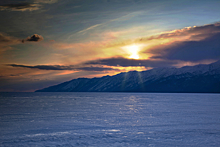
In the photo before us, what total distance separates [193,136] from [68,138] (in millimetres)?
16338

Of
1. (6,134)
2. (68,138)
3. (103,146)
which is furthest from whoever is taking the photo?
(6,134)

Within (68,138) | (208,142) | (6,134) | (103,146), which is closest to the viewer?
(103,146)

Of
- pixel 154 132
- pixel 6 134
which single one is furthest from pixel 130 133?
pixel 6 134

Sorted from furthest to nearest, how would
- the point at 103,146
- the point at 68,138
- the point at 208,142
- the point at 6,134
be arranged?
the point at 6,134 → the point at 68,138 → the point at 208,142 → the point at 103,146

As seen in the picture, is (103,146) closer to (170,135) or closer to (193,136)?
(170,135)

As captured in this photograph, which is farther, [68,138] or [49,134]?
[49,134]

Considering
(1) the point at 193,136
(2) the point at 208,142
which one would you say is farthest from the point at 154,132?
(2) the point at 208,142

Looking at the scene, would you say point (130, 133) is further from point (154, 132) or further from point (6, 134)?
point (6, 134)

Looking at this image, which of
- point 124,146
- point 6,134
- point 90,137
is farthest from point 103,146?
point 6,134

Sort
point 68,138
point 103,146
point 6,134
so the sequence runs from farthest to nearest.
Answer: point 6,134 < point 68,138 < point 103,146

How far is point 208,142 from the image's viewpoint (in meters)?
23.5

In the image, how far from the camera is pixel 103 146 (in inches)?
858

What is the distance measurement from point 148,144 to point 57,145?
402 inches

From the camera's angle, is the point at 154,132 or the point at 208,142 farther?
the point at 154,132
